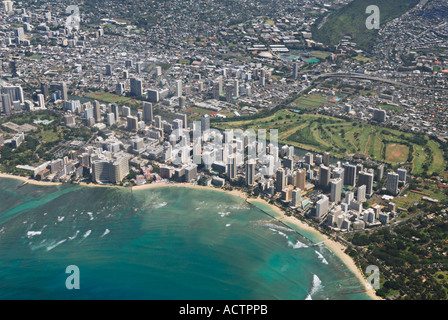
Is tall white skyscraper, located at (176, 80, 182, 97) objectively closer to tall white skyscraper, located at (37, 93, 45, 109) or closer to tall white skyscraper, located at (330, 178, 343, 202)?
tall white skyscraper, located at (37, 93, 45, 109)

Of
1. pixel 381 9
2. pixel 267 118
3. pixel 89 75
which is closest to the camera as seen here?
pixel 267 118

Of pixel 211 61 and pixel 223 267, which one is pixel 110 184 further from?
pixel 211 61

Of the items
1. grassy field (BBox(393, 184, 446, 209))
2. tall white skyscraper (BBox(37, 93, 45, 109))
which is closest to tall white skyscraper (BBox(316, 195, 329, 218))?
grassy field (BBox(393, 184, 446, 209))

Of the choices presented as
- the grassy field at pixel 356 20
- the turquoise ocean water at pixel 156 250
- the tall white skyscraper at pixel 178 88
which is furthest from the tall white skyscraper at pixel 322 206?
the grassy field at pixel 356 20

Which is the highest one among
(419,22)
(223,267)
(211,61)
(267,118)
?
(419,22)

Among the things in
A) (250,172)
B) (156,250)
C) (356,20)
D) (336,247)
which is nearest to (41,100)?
(250,172)

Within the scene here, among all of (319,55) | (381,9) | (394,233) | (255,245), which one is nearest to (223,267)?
(255,245)
